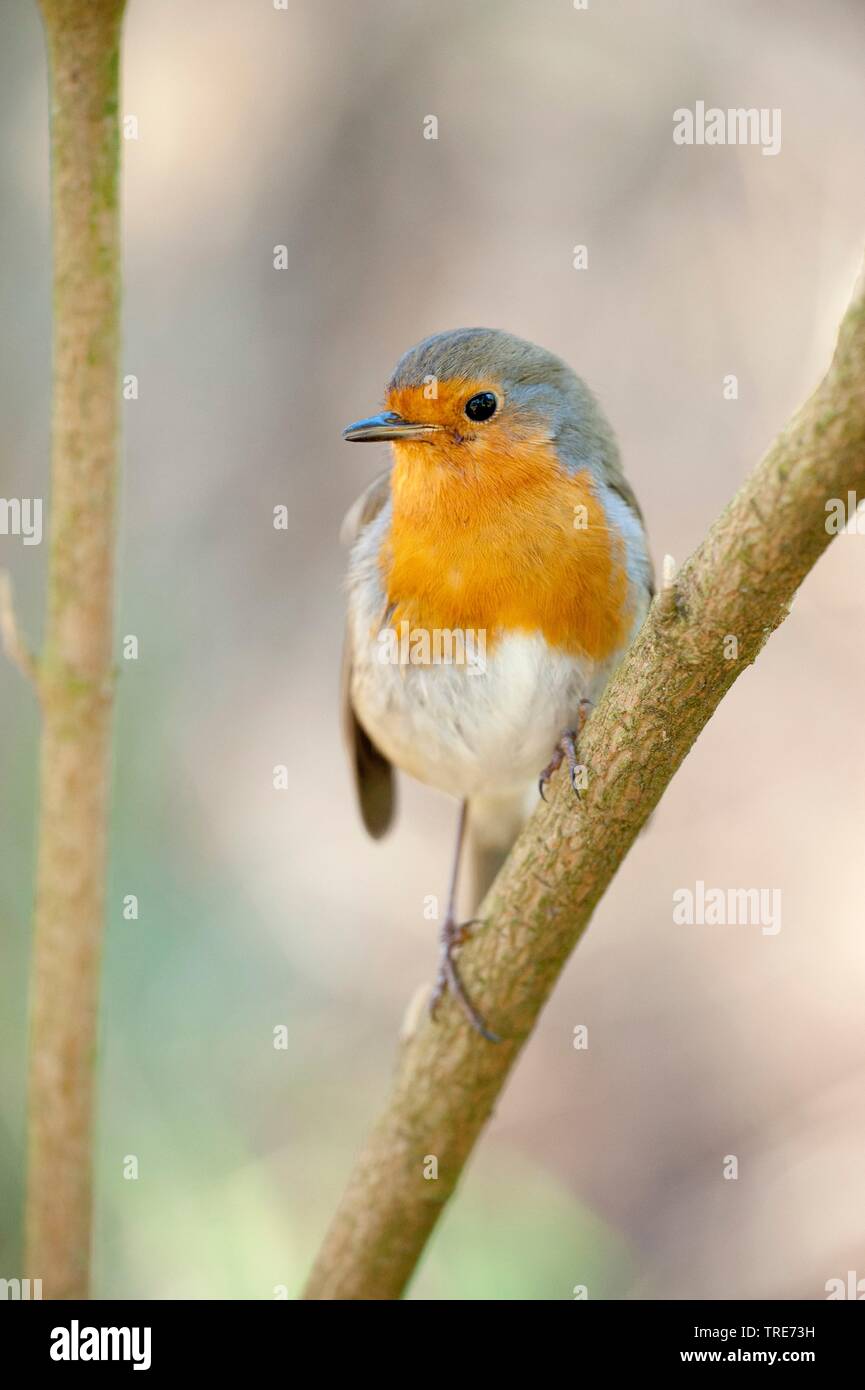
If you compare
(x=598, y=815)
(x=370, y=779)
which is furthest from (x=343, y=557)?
(x=598, y=815)

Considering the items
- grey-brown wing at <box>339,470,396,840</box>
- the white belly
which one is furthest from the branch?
grey-brown wing at <box>339,470,396,840</box>

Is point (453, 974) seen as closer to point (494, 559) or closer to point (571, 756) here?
point (571, 756)

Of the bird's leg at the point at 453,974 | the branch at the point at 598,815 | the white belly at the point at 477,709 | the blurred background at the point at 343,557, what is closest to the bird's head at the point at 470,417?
the white belly at the point at 477,709

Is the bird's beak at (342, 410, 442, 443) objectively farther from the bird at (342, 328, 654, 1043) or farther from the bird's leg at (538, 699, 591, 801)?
the bird's leg at (538, 699, 591, 801)

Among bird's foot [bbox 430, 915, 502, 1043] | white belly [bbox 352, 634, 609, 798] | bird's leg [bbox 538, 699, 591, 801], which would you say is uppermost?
white belly [bbox 352, 634, 609, 798]

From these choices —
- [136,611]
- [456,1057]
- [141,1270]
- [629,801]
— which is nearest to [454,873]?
[456,1057]

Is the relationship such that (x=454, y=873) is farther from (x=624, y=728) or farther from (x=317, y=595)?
(x=317, y=595)
